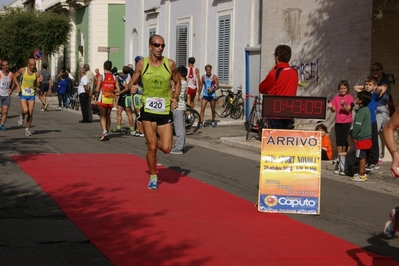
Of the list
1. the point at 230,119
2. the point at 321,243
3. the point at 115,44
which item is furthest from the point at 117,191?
the point at 115,44

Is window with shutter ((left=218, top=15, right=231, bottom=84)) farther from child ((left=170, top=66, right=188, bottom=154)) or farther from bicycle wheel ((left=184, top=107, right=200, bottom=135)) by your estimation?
child ((left=170, top=66, right=188, bottom=154))

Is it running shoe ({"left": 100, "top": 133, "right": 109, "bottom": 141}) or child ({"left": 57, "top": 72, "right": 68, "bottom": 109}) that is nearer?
running shoe ({"left": 100, "top": 133, "right": 109, "bottom": 141})

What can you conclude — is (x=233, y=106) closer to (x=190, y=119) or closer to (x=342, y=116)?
(x=190, y=119)

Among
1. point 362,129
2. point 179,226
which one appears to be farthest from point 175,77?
point 362,129

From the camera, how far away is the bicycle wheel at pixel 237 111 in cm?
2612

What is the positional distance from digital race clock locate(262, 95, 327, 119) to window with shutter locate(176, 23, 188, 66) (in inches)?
857

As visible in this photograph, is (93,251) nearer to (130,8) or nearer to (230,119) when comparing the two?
(230,119)

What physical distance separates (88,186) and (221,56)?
58.7 ft

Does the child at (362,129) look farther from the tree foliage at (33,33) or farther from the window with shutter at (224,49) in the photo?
the tree foliage at (33,33)

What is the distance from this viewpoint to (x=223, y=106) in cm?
2783

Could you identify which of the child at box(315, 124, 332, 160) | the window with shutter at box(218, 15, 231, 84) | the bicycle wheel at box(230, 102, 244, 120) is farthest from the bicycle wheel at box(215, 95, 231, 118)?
the child at box(315, 124, 332, 160)

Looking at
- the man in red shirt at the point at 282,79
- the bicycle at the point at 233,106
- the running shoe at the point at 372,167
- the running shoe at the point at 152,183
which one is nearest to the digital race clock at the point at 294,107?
the man in red shirt at the point at 282,79

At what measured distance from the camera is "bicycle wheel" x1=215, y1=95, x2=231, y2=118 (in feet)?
87.2

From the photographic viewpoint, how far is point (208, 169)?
13.6 metres
